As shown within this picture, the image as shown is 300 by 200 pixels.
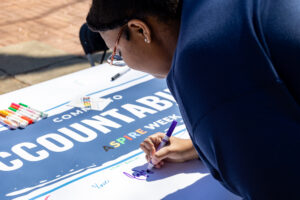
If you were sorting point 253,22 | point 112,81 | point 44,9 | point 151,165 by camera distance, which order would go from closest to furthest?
Answer: point 253,22 → point 151,165 → point 112,81 → point 44,9

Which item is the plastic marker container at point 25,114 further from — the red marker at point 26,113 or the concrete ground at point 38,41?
the concrete ground at point 38,41

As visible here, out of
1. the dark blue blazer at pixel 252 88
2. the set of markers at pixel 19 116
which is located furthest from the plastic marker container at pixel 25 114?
the dark blue blazer at pixel 252 88

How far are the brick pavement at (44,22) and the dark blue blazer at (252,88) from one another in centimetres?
313

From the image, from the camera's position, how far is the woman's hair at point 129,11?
823 millimetres

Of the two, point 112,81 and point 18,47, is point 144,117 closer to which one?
point 112,81

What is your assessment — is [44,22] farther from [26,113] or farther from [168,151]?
[168,151]

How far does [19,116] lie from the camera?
152cm

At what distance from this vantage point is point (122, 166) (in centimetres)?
128

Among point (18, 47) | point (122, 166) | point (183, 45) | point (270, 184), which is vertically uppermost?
point (183, 45)

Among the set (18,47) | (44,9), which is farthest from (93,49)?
(44,9)

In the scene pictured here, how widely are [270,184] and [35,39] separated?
144 inches

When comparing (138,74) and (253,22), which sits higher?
(253,22)

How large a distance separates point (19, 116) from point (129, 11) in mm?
825

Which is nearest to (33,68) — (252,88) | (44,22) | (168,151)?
(44,22)
